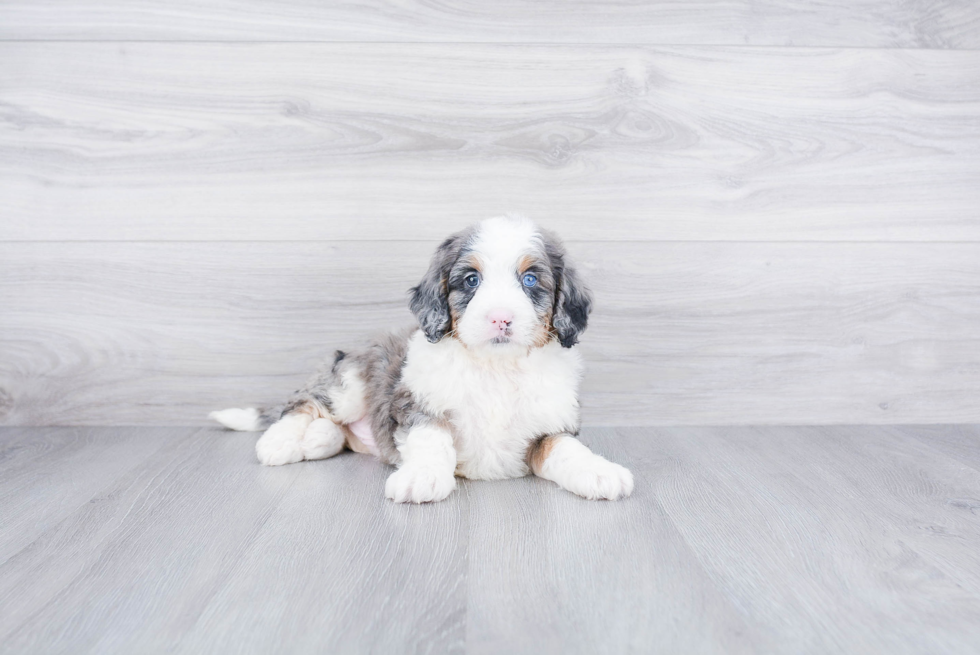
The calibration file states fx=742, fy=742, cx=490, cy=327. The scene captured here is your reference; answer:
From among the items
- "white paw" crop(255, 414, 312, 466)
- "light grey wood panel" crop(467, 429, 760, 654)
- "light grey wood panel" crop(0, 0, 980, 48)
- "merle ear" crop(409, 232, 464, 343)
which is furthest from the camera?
"light grey wood panel" crop(0, 0, 980, 48)

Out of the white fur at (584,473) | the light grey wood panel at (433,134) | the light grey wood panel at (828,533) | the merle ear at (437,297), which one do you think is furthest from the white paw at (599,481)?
the light grey wood panel at (433,134)

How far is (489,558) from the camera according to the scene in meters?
1.42

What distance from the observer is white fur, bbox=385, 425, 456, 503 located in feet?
5.59

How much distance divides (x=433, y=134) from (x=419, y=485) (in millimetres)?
1256

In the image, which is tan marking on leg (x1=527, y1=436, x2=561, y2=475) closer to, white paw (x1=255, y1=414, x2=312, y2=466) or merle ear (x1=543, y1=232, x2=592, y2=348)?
merle ear (x1=543, y1=232, x2=592, y2=348)

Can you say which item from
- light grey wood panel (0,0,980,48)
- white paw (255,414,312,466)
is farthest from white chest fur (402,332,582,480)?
light grey wood panel (0,0,980,48)

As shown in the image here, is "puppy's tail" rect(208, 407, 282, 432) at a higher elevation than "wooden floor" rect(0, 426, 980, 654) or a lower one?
lower

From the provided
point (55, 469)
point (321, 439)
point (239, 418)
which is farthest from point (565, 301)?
point (55, 469)

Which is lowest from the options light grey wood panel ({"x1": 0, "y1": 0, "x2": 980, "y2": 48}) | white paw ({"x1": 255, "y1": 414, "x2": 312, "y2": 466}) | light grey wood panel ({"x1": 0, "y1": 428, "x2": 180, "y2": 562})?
light grey wood panel ({"x1": 0, "y1": 428, "x2": 180, "y2": 562})

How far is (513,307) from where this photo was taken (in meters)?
1.74

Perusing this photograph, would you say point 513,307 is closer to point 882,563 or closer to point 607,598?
point 607,598

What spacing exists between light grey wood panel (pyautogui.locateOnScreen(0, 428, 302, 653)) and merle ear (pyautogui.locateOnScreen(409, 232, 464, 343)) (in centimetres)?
54

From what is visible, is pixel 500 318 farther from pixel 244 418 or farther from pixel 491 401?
pixel 244 418

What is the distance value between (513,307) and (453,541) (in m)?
0.55
